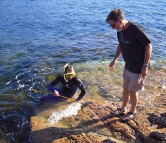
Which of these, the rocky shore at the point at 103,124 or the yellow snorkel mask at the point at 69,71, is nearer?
the rocky shore at the point at 103,124

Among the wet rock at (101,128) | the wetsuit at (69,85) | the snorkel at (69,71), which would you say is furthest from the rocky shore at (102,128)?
the snorkel at (69,71)

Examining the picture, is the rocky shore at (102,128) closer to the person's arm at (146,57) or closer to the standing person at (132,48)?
the standing person at (132,48)

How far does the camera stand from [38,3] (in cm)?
2294

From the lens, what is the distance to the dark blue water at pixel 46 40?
7.14m

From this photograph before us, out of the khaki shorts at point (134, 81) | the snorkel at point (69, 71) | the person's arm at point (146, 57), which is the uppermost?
the person's arm at point (146, 57)

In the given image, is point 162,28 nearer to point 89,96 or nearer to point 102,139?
point 89,96

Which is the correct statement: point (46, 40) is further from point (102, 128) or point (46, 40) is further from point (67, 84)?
point (102, 128)

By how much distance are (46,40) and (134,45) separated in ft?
30.2

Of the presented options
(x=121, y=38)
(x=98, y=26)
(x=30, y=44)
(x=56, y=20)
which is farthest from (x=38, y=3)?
(x=121, y=38)

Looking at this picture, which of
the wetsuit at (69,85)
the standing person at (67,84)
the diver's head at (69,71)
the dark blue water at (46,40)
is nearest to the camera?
the diver's head at (69,71)

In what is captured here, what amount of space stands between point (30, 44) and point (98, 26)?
6.08 m

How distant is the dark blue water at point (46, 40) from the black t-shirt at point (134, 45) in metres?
3.01

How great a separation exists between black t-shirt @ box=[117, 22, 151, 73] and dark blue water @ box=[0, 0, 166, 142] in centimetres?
301

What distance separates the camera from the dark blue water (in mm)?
7139
